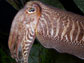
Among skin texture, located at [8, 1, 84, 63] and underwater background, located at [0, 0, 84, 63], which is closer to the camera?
skin texture, located at [8, 1, 84, 63]

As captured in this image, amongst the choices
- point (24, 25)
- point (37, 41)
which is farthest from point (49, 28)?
point (37, 41)

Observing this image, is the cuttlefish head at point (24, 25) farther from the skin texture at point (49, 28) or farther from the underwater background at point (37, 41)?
the underwater background at point (37, 41)

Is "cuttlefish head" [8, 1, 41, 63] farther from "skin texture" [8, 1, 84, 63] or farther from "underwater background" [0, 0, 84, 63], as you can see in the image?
"underwater background" [0, 0, 84, 63]

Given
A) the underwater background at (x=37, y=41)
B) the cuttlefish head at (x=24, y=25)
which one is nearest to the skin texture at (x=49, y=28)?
the cuttlefish head at (x=24, y=25)

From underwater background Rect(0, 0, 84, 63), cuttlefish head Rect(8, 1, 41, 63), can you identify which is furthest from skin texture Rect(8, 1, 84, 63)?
underwater background Rect(0, 0, 84, 63)

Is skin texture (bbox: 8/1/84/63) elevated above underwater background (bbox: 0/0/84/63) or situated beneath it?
elevated above
